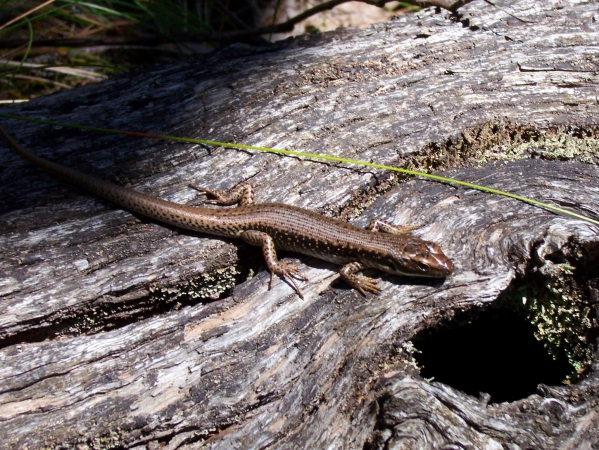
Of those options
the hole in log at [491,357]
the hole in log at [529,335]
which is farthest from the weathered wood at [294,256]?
the hole in log at [491,357]

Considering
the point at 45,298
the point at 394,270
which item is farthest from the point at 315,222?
the point at 45,298

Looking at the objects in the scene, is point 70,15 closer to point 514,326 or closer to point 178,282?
point 178,282

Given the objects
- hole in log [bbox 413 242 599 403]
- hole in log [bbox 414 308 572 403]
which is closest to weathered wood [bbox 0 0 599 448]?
hole in log [bbox 413 242 599 403]

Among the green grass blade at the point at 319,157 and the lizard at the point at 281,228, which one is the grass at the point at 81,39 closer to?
the green grass blade at the point at 319,157

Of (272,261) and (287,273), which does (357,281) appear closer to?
(287,273)

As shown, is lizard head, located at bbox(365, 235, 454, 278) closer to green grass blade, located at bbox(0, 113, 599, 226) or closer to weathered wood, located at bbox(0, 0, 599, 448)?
weathered wood, located at bbox(0, 0, 599, 448)

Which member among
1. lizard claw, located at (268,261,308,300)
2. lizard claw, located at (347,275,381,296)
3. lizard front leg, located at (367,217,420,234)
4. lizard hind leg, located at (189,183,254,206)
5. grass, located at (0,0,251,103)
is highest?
grass, located at (0,0,251,103)

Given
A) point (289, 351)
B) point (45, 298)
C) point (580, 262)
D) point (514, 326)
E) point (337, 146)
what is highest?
point (337, 146)

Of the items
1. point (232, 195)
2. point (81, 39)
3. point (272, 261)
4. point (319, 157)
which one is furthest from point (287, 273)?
point (81, 39)
